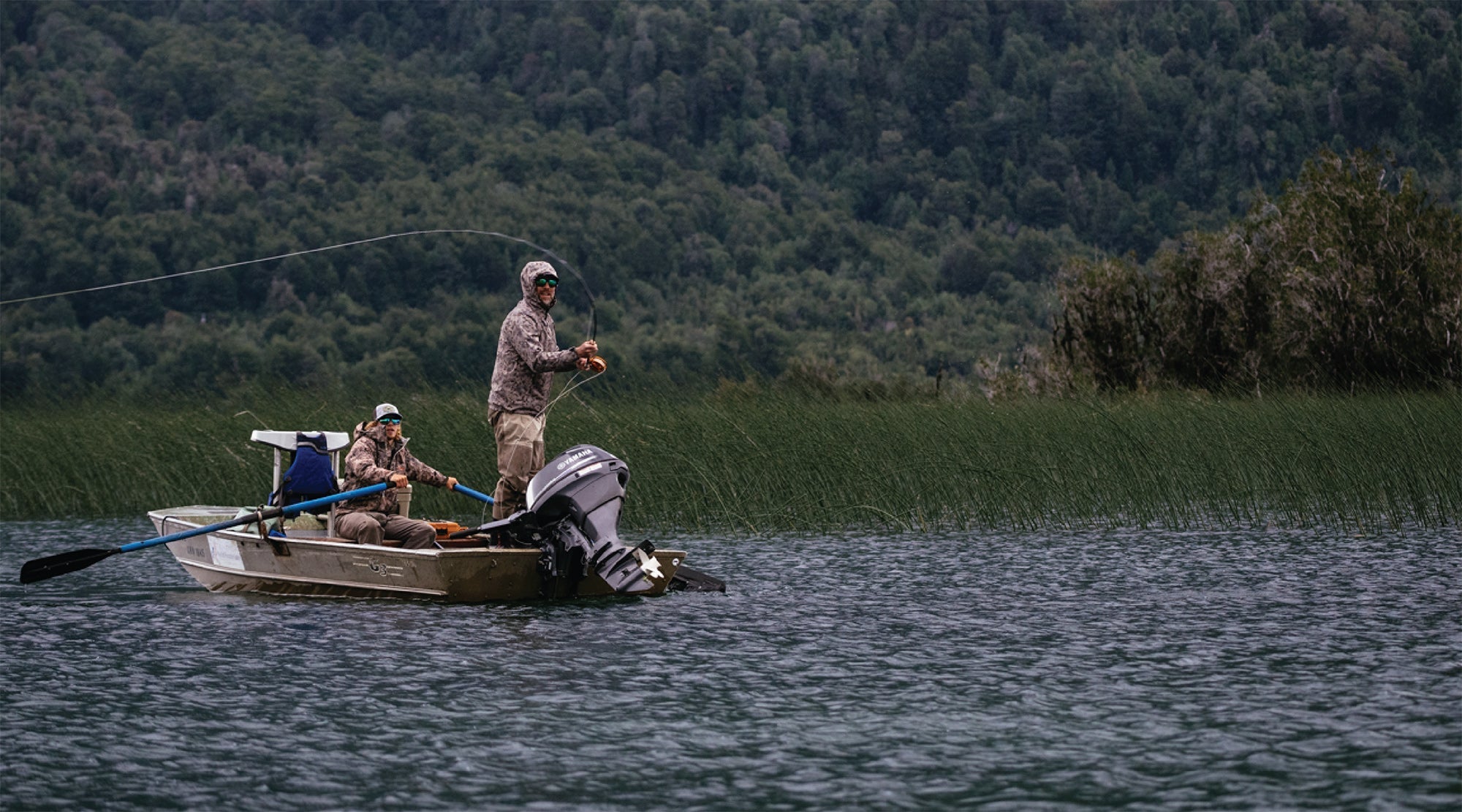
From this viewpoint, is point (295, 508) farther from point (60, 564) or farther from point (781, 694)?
point (781, 694)

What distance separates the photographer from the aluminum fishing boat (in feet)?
39.9

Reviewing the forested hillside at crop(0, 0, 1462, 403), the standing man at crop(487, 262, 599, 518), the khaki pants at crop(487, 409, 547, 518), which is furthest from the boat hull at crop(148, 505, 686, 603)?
the forested hillside at crop(0, 0, 1462, 403)

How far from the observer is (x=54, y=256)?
2493 inches

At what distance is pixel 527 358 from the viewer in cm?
1320

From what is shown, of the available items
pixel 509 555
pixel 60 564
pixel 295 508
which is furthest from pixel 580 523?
pixel 60 564

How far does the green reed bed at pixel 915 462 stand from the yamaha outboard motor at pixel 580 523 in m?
5.32

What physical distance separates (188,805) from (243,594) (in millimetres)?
6453

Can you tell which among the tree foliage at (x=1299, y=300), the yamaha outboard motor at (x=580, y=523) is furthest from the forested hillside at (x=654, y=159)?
the yamaha outboard motor at (x=580, y=523)

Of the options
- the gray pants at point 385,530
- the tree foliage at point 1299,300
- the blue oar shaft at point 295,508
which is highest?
the blue oar shaft at point 295,508

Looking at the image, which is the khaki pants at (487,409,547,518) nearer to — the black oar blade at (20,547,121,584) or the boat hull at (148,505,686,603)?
the boat hull at (148,505,686,603)

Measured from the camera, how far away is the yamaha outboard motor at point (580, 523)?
39.8ft

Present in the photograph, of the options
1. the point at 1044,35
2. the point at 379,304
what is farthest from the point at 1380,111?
the point at 379,304

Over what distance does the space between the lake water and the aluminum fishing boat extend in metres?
0.16

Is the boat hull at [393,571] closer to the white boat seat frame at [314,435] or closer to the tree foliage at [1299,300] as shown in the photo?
the white boat seat frame at [314,435]
